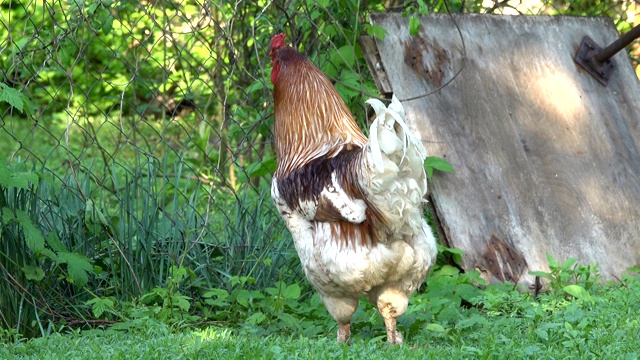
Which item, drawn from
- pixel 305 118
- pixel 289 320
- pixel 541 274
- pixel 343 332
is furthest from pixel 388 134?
pixel 541 274

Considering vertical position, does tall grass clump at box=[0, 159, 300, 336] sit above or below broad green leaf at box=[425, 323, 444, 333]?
above

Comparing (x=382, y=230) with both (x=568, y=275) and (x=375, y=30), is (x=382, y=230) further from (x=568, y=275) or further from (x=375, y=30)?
(x=375, y=30)

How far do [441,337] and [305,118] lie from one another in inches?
50.4

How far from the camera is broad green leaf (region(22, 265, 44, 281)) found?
15.5 ft

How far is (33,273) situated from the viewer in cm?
476

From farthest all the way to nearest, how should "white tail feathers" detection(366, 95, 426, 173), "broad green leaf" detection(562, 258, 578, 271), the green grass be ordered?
"broad green leaf" detection(562, 258, 578, 271) < the green grass < "white tail feathers" detection(366, 95, 426, 173)

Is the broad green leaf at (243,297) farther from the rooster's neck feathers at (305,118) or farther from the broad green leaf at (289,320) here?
the rooster's neck feathers at (305,118)

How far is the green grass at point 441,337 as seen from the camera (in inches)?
151

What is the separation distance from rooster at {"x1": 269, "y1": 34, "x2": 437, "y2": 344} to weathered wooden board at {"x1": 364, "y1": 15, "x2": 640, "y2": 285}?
1230 millimetres

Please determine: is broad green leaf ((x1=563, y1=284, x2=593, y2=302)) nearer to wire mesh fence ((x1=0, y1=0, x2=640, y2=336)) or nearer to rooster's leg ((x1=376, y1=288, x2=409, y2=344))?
rooster's leg ((x1=376, y1=288, x2=409, y2=344))

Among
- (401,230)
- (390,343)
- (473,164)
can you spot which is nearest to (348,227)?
(401,230)

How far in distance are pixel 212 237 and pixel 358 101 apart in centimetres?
128

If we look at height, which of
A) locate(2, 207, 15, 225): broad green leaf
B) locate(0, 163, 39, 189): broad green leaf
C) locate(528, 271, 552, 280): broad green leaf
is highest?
locate(0, 163, 39, 189): broad green leaf

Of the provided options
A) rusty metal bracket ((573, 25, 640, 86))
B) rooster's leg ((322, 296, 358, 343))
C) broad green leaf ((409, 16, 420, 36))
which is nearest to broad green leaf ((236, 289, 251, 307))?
rooster's leg ((322, 296, 358, 343))
